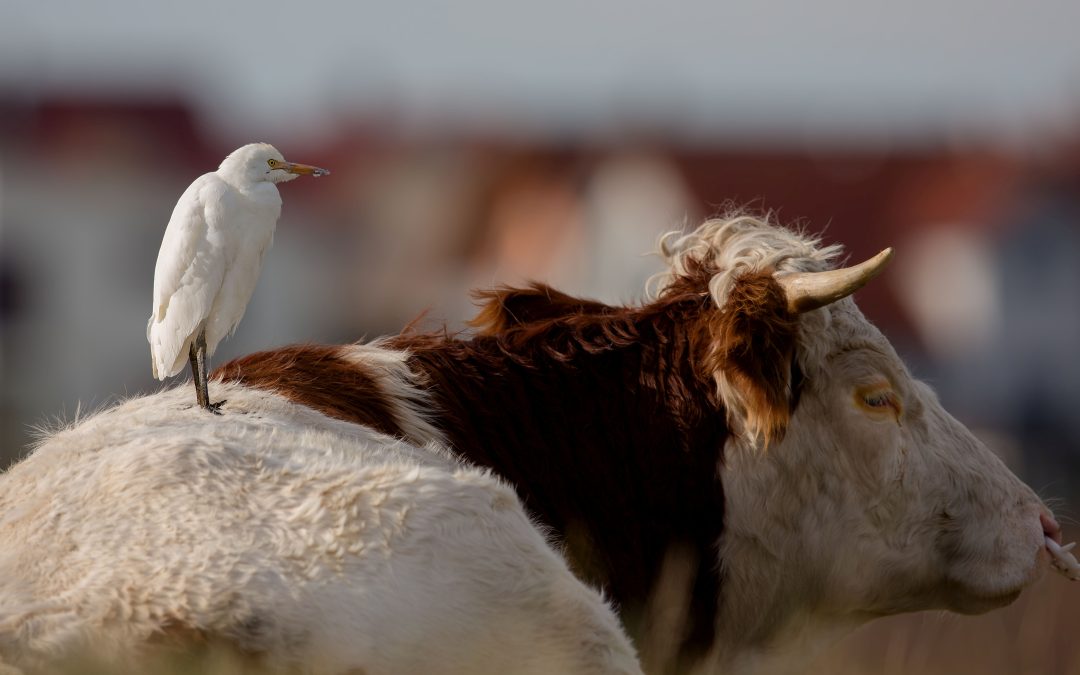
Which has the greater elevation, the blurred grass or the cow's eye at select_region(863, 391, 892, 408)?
the cow's eye at select_region(863, 391, 892, 408)

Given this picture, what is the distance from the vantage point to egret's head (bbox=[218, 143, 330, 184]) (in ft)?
17.9

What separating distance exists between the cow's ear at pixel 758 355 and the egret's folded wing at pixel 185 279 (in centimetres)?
156

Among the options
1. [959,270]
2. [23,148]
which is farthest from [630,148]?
[23,148]

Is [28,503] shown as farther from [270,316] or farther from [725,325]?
[270,316]

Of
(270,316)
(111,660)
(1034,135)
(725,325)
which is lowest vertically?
(270,316)

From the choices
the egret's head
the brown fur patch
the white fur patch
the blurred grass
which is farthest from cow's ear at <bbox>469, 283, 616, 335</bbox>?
the blurred grass

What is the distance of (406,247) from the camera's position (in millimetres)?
55969

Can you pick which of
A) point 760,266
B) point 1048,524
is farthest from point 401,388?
point 1048,524

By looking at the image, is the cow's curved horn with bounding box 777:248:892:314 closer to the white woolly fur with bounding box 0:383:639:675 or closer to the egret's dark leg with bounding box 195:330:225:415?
the white woolly fur with bounding box 0:383:639:675

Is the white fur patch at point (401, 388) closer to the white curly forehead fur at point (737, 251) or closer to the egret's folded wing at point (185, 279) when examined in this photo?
the egret's folded wing at point (185, 279)

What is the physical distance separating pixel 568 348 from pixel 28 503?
77.5 inches

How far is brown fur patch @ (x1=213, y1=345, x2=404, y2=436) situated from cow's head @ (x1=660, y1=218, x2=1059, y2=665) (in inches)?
A: 42.0

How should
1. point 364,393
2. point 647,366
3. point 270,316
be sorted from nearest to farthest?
point 364,393, point 647,366, point 270,316

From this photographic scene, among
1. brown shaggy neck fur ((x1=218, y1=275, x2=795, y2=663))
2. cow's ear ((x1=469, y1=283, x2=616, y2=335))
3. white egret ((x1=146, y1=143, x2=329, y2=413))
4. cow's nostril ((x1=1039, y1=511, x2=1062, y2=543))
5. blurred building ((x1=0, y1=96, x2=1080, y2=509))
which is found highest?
white egret ((x1=146, y1=143, x2=329, y2=413))
